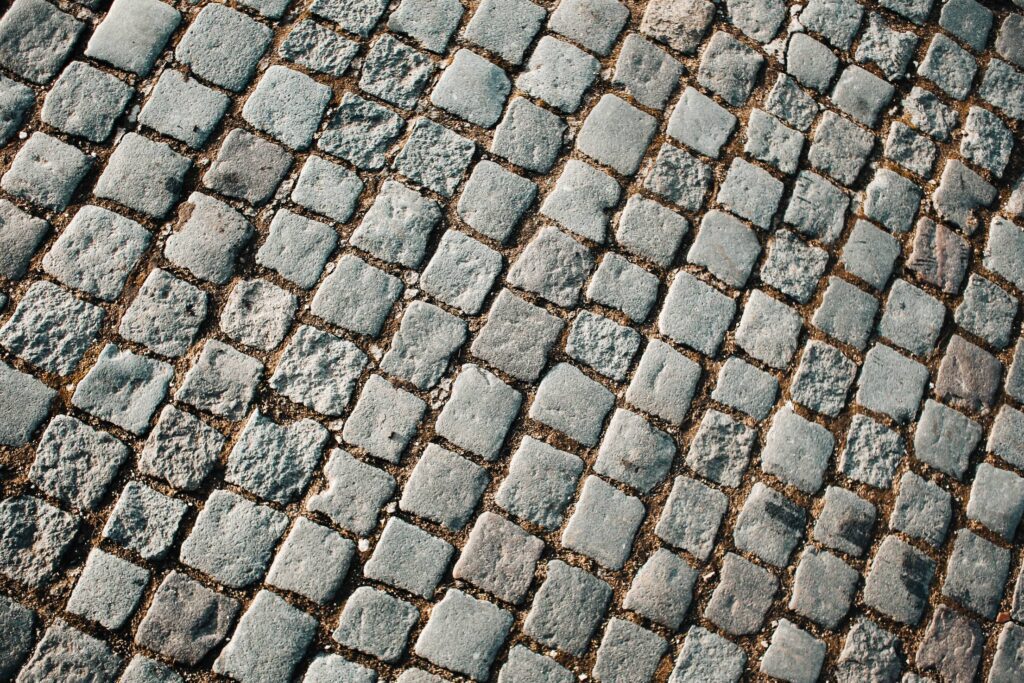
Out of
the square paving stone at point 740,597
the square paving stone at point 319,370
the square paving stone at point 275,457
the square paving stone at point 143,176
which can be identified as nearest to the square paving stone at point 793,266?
the square paving stone at point 740,597

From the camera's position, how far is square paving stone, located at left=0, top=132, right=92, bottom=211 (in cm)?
294

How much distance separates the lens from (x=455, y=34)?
332 centimetres

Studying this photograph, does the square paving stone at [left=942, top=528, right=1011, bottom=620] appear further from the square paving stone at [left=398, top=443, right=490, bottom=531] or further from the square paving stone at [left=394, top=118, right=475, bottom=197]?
the square paving stone at [left=394, top=118, right=475, bottom=197]

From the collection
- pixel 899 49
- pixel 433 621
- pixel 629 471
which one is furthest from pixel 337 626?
pixel 899 49

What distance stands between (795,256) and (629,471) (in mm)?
1145

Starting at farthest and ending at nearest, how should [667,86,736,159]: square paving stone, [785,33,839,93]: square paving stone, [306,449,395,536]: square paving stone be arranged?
1. [785,33,839,93]: square paving stone
2. [667,86,736,159]: square paving stone
3. [306,449,395,536]: square paving stone

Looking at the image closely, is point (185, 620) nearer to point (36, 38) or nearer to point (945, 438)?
point (36, 38)

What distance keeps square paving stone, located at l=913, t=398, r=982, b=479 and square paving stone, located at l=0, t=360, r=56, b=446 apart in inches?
128

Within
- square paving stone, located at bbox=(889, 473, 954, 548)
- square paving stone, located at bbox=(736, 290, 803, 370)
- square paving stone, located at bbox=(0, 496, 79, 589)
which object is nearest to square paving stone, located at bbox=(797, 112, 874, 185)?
square paving stone, located at bbox=(736, 290, 803, 370)

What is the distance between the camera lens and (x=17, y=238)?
289 cm

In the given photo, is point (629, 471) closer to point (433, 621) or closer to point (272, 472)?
point (433, 621)

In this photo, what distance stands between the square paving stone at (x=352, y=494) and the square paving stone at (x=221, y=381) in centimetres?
38

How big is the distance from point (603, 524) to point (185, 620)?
4.81 feet

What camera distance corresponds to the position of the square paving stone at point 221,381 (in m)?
2.83
